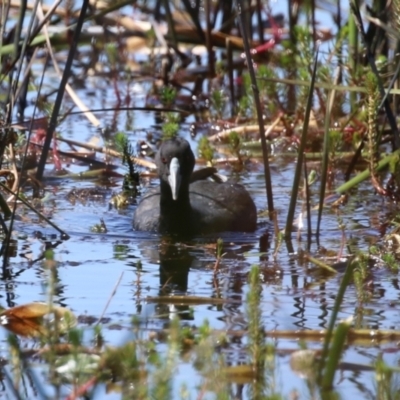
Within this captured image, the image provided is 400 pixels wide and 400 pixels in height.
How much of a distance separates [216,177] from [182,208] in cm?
71

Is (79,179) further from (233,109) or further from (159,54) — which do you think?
(159,54)

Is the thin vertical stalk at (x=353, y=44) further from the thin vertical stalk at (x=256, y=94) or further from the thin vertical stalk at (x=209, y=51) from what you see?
the thin vertical stalk at (x=209, y=51)

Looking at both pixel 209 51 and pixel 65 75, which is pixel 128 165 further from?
pixel 209 51

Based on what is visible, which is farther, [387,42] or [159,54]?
[159,54]

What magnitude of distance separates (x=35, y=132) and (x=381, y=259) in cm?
271

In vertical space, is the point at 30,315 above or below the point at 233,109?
below

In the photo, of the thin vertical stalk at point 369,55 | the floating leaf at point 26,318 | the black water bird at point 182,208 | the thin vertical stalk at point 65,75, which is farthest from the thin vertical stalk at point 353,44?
the floating leaf at point 26,318

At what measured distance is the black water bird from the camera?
5891 mm

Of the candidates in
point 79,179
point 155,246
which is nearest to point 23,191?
A: point 79,179

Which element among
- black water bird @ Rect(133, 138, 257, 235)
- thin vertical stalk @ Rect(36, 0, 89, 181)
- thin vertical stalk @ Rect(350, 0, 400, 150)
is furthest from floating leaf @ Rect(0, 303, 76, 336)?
black water bird @ Rect(133, 138, 257, 235)

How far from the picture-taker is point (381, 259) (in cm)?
464

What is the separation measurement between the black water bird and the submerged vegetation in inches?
5.8

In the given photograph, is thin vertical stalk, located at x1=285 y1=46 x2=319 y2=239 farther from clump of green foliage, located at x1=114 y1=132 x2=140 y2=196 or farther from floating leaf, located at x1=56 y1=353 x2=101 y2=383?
floating leaf, located at x1=56 y1=353 x2=101 y2=383

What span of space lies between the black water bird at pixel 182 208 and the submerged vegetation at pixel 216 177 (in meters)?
0.15
